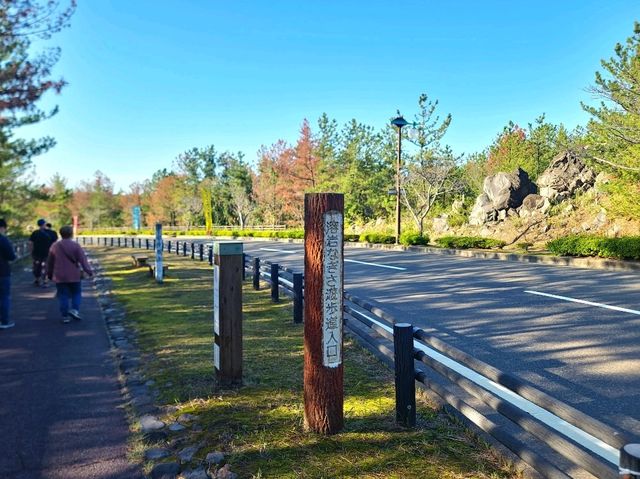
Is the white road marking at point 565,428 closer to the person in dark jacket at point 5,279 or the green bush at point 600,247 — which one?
the person in dark jacket at point 5,279

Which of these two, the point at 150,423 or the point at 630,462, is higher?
the point at 630,462

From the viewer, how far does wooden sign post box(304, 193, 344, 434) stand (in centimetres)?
311

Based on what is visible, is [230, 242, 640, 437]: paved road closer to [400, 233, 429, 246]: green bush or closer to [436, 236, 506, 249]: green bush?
[436, 236, 506, 249]: green bush

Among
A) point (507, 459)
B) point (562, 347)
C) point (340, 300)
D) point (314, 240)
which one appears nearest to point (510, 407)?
point (507, 459)

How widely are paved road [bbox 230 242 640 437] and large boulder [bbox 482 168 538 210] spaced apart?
1375cm

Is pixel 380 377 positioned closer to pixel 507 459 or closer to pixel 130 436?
pixel 507 459

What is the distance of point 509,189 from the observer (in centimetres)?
2567

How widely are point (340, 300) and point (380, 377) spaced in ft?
5.04

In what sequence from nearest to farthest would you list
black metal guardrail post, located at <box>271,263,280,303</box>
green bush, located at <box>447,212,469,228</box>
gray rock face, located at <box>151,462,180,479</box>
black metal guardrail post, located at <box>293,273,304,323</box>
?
gray rock face, located at <box>151,462,180,479</box> < black metal guardrail post, located at <box>293,273,304,323</box> < black metal guardrail post, located at <box>271,263,280,303</box> < green bush, located at <box>447,212,469,228</box>

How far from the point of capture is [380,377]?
171 inches

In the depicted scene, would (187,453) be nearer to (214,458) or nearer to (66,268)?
(214,458)

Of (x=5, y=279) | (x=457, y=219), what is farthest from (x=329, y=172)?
(x=5, y=279)

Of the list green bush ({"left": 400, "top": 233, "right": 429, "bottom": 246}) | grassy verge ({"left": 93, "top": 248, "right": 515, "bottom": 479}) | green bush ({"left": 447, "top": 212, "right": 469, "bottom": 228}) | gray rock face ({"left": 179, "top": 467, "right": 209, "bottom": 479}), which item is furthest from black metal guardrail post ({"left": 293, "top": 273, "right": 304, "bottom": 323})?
green bush ({"left": 447, "top": 212, "right": 469, "bottom": 228})

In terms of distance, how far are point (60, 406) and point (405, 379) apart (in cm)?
293
